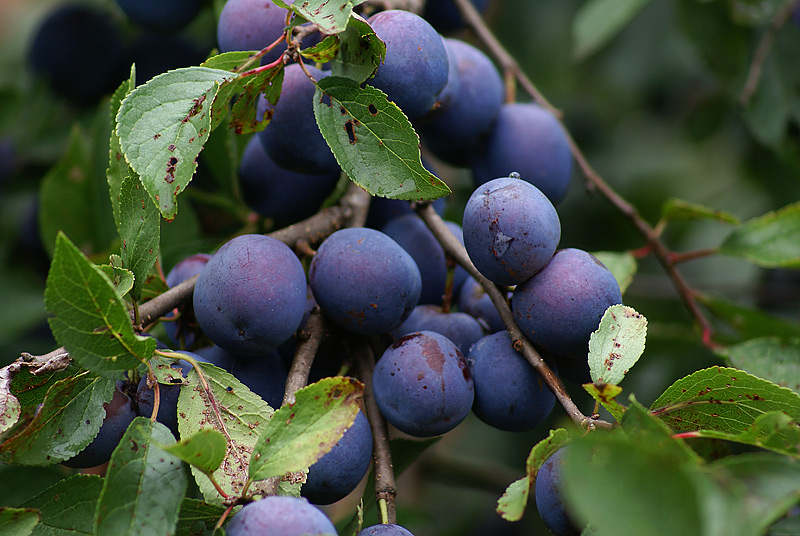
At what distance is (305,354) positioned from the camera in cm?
64

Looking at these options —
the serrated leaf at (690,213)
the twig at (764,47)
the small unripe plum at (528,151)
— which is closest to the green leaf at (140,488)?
the small unripe plum at (528,151)

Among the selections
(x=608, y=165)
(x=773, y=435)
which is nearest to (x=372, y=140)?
(x=773, y=435)

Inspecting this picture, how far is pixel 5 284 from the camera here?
1229 millimetres

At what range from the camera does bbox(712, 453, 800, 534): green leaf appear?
1.32 ft

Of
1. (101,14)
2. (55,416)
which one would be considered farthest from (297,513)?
(101,14)

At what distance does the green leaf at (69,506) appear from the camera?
0.58 meters

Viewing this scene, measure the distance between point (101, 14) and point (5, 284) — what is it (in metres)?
0.54

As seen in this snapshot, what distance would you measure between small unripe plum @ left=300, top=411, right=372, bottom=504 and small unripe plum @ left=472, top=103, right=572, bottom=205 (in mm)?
416

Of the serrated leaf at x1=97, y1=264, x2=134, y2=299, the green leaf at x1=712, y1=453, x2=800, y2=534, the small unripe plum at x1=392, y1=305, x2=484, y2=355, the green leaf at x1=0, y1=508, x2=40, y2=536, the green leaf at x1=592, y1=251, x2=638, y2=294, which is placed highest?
the serrated leaf at x1=97, y1=264, x2=134, y2=299

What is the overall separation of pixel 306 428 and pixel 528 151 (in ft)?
1.66

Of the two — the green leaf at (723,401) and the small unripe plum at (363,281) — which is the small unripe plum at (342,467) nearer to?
the small unripe plum at (363,281)

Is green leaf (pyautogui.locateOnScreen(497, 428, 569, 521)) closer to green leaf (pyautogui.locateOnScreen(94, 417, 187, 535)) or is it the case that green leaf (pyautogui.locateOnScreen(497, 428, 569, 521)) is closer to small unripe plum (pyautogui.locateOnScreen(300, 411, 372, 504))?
small unripe plum (pyautogui.locateOnScreen(300, 411, 372, 504))

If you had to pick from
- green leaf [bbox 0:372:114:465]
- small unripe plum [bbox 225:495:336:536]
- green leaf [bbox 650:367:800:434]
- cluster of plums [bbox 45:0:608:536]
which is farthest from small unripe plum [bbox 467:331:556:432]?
green leaf [bbox 0:372:114:465]

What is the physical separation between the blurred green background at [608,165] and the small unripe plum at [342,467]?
391 mm
